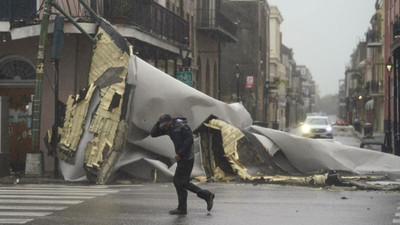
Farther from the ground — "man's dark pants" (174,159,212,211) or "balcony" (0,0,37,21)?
"balcony" (0,0,37,21)

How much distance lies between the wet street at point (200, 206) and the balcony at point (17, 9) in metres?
7.73

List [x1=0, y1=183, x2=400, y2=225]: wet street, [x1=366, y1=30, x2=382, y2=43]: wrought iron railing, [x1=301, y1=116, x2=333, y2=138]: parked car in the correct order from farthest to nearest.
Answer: [x1=366, y1=30, x2=382, y2=43]: wrought iron railing < [x1=301, y1=116, x2=333, y2=138]: parked car < [x1=0, y1=183, x2=400, y2=225]: wet street

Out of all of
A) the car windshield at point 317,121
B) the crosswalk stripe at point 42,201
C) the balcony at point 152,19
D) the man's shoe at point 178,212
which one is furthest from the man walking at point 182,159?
the car windshield at point 317,121

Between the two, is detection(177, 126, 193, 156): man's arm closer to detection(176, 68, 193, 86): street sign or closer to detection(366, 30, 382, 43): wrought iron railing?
detection(176, 68, 193, 86): street sign

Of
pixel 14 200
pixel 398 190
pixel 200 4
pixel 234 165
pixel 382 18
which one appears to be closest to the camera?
pixel 14 200

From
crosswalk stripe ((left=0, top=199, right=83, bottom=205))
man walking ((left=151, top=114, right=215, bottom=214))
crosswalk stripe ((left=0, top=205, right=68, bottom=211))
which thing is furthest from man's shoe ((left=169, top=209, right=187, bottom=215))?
crosswalk stripe ((left=0, top=199, right=83, bottom=205))

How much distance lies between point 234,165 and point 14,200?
632 cm

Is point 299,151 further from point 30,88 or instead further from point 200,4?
point 200,4

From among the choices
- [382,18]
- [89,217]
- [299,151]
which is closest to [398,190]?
[299,151]

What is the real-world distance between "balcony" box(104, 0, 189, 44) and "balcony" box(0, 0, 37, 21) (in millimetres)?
2688

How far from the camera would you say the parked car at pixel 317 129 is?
53031 millimetres

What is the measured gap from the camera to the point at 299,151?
2098 cm

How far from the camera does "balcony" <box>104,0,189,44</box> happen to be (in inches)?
1040

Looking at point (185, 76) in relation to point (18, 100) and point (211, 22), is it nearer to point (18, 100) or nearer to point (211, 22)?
point (18, 100)
